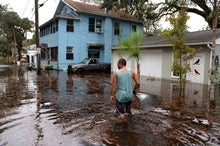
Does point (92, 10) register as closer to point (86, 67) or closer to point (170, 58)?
point (86, 67)

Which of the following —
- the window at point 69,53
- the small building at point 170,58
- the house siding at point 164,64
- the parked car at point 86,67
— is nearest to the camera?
the small building at point 170,58

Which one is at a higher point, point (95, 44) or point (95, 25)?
point (95, 25)

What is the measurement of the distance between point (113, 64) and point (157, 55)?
7.06 metres

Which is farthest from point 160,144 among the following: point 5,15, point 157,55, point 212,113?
point 5,15

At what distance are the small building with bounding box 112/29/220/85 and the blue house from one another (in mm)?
4237

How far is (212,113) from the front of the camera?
356 inches

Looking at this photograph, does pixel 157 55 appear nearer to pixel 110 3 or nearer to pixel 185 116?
pixel 110 3

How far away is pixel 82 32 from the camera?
101ft

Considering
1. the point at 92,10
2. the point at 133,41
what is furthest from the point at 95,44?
the point at 133,41

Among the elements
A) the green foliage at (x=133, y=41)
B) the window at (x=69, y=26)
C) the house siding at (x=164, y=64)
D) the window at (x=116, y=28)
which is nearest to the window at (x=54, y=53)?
the window at (x=69, y=26)

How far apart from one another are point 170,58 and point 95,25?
13283 mm

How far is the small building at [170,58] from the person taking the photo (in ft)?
57.7

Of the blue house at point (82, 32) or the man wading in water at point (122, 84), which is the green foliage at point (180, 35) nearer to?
the man wading in water at point (122, 84)

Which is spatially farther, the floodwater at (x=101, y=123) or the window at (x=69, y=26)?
the window at (x=69, y=26)
